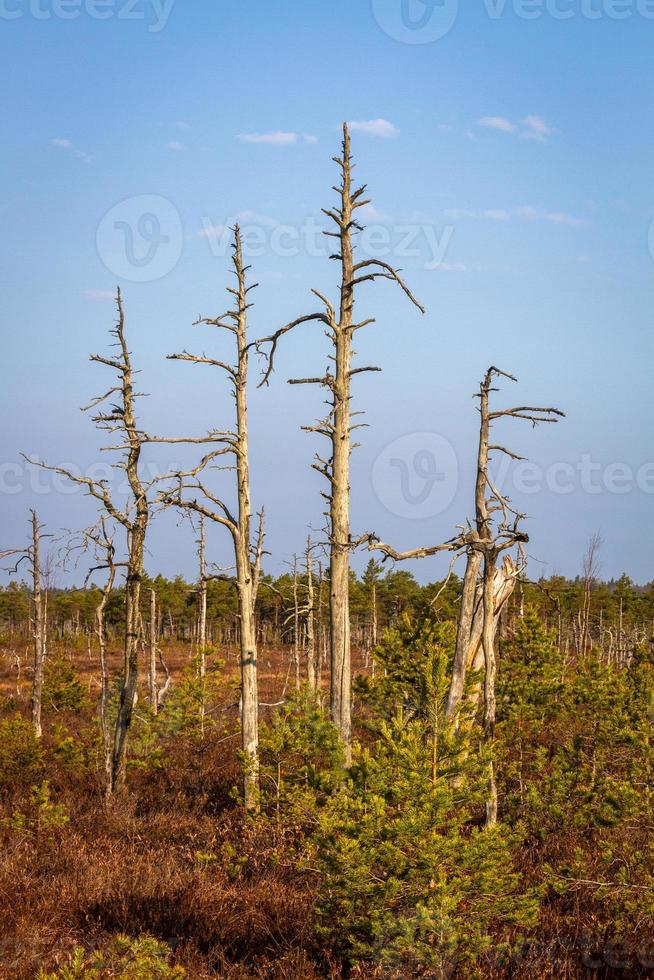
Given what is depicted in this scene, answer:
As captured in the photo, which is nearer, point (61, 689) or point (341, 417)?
point (341, 417)

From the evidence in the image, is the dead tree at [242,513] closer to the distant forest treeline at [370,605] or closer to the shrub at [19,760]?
the shrub at [19,760]

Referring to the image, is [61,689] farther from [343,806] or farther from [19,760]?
[343,806]

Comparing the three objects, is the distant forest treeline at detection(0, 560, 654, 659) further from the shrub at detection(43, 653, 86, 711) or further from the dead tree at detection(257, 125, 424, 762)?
the dead tree at detection(257, 125, 424, 762)

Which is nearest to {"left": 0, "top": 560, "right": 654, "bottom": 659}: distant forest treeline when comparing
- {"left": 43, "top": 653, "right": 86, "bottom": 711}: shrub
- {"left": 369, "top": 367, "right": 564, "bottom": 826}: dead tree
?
{"left": 43, "top": 653, "right": 86, "bottom": 711}: shrub

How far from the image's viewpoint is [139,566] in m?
13.9

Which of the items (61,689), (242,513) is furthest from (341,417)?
(61,689)

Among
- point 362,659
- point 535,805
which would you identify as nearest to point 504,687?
point 535,805

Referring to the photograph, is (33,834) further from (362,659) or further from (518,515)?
(362,659)

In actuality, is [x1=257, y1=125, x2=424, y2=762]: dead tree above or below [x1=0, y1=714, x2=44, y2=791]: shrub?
above

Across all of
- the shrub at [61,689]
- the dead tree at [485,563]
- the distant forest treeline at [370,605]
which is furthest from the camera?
the distant forest treeline at [370,605]

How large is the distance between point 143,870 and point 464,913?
4563 mm

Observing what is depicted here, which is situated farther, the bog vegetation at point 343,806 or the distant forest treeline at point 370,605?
the distant forest treeline at point 370,605

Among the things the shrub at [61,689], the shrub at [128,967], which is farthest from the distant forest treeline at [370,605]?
the shrub at [128,967]

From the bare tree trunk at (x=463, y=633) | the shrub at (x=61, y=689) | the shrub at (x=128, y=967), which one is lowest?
the shrub at (x=61, y=689)
